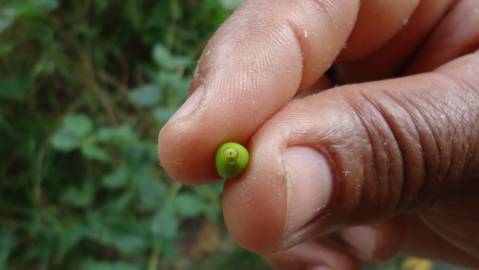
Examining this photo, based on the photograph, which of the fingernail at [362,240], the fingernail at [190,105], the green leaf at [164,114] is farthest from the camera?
the green leaf at [164,114]

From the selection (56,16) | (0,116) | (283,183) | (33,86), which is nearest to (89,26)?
(56,16)

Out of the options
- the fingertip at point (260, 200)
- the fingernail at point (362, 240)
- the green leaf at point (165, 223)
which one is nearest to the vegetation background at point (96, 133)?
the green leaf at point (165, 223)

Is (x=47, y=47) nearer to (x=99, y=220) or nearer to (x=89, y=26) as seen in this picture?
(x=89, y=26)

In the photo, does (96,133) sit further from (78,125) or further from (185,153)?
(185,153)

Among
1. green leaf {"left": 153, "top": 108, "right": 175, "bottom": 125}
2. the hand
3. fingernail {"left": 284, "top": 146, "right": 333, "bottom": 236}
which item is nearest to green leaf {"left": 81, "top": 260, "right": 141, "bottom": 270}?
A: green leaf {"left": 153, "top": 108, "right": 175, "bottom": 125}

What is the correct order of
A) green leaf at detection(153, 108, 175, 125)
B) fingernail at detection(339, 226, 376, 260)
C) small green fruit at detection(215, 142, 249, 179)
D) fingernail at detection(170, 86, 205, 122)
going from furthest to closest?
green leaf at detection(153, 108, 175, 125), fingernail at detection(339, 226, 376, 260), fingernail at detection(170, 86, 205, 122), small green fruit at detection(215, 142, 249, 179)

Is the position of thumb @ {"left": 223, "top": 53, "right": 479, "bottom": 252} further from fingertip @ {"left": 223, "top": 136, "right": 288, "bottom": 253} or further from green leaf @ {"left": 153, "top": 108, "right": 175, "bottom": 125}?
green leaf @ {"left": 153, "top": 108, "right": 175, "bottom": 125}

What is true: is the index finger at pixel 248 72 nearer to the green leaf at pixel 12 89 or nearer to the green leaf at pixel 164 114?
the green leaf at pixel 164 114
